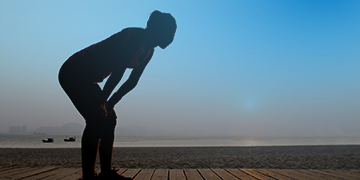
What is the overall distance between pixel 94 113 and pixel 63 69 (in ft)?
1.65

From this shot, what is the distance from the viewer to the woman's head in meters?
2.36

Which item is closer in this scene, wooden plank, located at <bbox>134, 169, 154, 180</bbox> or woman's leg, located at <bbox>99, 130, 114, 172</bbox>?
woman's leg, located at <bbox>99, 130, 114, 172</bbox>

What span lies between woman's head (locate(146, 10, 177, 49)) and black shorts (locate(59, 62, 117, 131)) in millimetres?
824

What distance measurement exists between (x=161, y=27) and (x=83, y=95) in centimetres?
104

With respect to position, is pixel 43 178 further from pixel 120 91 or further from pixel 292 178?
pixel 292 178

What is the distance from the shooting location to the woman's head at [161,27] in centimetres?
236

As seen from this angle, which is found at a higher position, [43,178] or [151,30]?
[151,30]

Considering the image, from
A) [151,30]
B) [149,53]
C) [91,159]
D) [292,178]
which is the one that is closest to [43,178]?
[91,159]

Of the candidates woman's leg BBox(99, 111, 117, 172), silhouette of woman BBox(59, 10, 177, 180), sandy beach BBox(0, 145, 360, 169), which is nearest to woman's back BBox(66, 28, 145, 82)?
silhouette of woman BBox(59, 10, 177, 180)

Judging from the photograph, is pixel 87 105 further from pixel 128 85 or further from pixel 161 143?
pixel 161 143

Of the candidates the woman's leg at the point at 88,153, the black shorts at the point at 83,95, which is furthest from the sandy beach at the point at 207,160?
the black shorts at the point at 83,95

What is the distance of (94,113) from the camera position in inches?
79.7

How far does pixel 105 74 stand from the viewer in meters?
2.21

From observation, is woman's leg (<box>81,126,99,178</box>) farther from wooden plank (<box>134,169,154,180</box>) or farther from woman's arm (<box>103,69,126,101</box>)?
wooden plank (<box>134,169,154,180</box>)
